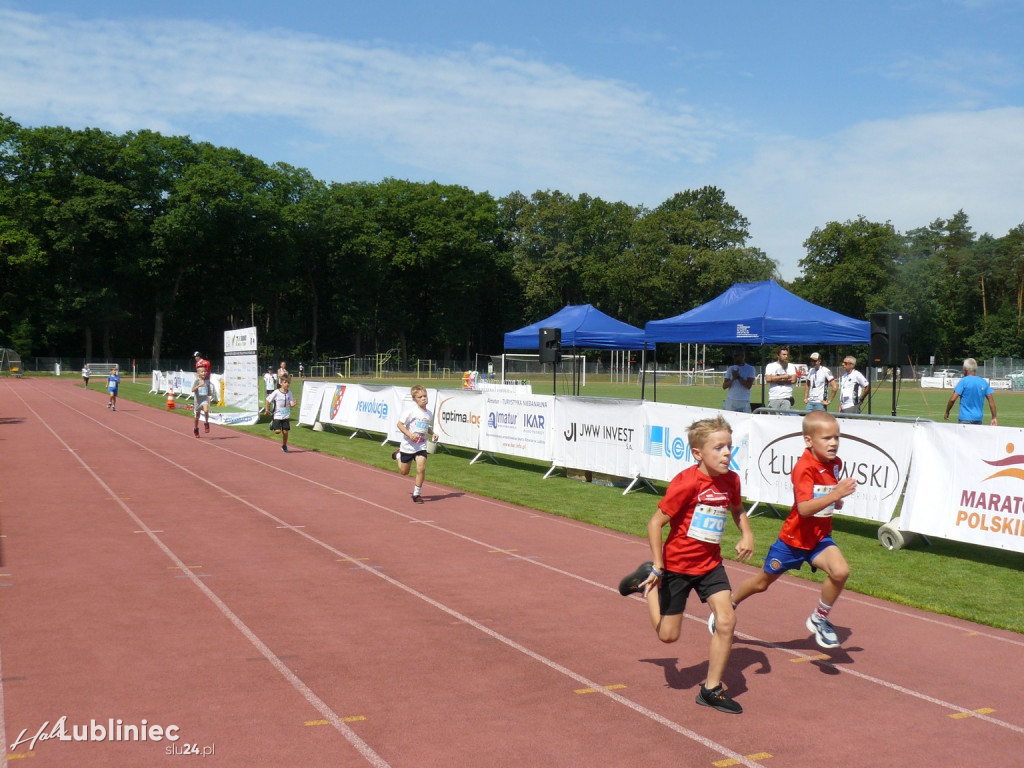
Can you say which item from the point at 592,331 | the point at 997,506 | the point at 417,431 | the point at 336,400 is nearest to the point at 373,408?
the point at 336,400

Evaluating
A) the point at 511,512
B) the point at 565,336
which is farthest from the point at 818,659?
the point at 565,336

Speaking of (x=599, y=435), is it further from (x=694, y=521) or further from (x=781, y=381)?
(x=694, y=521)

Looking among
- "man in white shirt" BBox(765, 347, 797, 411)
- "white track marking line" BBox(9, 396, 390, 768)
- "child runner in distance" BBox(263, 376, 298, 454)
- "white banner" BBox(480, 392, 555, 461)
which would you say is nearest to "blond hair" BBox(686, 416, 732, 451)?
"white track marking line" BBox(9, 396, 390, 768)

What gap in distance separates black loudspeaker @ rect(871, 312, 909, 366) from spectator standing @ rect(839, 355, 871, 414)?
1452mm

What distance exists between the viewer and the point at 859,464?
1102cm

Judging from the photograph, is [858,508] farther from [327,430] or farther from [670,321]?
[327,430]

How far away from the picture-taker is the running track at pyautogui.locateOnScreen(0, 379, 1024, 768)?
16.2 ft

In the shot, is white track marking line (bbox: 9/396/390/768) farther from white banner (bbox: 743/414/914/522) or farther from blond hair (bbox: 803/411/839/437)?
white banner (bbox: 743/414/914/522)

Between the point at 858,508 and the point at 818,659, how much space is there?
4922 millimetres

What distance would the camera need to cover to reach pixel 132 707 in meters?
5.42

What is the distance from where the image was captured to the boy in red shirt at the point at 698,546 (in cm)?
532

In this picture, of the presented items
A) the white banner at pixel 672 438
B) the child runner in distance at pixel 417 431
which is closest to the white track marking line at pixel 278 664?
the child runner in distance at pixel 417 431

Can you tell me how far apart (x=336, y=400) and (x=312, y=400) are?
1881mm

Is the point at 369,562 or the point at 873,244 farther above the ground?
the point at 873,244
